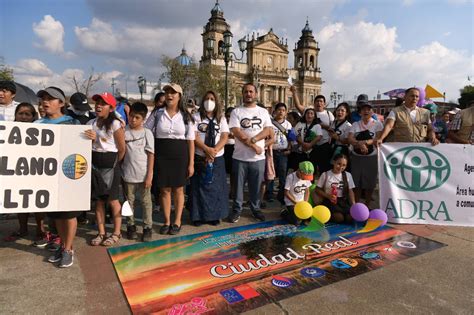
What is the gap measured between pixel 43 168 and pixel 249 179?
268 cm

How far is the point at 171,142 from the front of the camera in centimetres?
380

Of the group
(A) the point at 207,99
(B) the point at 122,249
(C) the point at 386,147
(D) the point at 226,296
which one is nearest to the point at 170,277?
(D) the point at 226,296

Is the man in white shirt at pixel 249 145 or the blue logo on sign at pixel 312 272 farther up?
the man in white shirt at pixel 249 145

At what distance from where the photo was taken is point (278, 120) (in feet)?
18.9

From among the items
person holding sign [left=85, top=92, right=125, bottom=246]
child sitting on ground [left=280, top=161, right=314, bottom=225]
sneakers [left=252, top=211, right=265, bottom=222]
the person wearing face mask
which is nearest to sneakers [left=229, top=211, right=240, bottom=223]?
the person wearing face mask

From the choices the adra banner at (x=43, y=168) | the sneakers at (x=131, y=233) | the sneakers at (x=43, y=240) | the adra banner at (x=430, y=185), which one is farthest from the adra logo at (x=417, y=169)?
the sneakers at (x=43, y=240)

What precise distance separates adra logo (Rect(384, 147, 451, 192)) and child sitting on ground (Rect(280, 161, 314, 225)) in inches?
46.3

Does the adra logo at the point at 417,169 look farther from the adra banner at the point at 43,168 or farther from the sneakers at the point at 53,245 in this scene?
the sneakers at the point at 53,245

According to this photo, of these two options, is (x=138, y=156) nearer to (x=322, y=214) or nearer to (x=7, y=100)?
(x=7, y=100)

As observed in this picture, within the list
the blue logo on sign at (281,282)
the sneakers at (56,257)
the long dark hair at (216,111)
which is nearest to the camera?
the blue logo on sign at (281,282)

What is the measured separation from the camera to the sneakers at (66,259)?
9.84 feet

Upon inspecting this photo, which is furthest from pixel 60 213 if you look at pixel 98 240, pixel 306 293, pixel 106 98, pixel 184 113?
pixel 306 293

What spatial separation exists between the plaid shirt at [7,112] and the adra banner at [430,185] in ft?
16.7

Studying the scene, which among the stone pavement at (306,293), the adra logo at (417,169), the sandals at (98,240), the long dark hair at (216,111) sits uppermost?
the long dark hair at (216,111)
